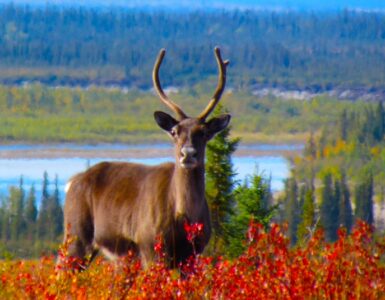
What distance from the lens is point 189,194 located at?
12.7m

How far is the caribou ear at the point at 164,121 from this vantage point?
1318cm

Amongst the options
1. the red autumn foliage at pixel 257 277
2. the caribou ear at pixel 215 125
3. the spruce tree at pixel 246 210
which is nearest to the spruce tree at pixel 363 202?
the spruce tree at pixel 246 210

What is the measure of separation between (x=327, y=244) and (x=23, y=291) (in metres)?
2.00

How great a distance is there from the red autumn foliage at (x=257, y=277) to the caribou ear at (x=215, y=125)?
11.6 feet

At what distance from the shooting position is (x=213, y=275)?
29.8 feet

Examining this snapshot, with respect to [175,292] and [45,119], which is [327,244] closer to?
[175,292]

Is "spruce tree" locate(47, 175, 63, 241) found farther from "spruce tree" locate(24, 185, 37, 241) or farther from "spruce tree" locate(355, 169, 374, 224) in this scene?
"spruce tree" locate(355, 169, 374, 224)

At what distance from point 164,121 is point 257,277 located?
428 cm

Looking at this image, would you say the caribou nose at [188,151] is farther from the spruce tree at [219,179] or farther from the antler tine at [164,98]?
the spruce tree at [219,179]

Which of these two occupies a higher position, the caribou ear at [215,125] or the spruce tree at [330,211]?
the caribou ear at [215,125]

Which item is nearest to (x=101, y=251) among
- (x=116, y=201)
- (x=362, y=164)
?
(x=116, y=201)

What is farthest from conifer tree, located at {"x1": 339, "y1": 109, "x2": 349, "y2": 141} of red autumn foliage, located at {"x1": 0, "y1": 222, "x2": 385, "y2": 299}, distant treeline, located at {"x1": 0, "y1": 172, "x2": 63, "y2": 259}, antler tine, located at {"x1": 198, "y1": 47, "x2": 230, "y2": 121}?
red autumn foliage, located at {"x1": 0, "y1": 222, "x2": 385, "y2": 299}

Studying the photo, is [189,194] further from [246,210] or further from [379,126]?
[379,126]

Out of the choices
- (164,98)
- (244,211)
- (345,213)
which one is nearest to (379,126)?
(345,213)
